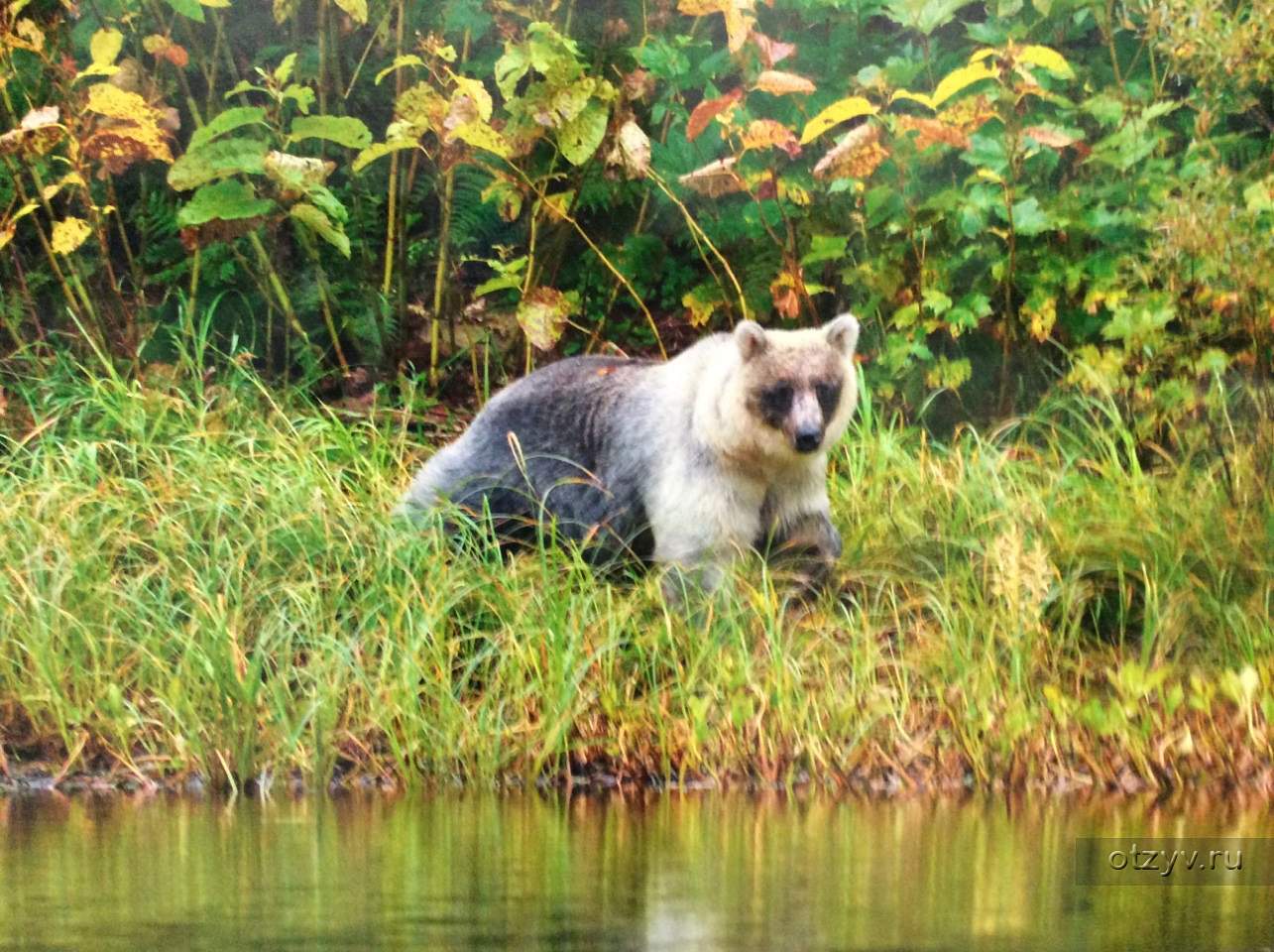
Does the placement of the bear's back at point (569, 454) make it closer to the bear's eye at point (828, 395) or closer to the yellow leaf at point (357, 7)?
the bear's eye at point (828, 395)

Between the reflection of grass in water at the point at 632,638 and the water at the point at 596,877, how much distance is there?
1.13 feet

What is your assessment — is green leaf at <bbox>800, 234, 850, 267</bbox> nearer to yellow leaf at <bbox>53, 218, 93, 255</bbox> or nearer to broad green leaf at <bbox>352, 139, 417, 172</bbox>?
broad green leaf at <bbox>352, 139, 417, 172</bbox>

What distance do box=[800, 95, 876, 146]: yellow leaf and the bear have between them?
1.36 meters

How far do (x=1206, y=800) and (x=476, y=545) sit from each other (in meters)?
2.95

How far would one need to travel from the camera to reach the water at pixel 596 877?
4855mm

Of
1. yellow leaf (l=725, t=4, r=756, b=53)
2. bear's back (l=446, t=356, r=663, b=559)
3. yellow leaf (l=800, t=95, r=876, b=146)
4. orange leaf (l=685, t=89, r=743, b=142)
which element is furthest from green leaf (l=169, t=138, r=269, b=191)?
yellow leaf (l=800, t=95, r=876, b=146)

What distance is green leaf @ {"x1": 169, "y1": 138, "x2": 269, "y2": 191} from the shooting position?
9.52 meters

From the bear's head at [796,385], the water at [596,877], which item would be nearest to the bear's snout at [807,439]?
the bear's head at [796,385]

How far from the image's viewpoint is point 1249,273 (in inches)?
315

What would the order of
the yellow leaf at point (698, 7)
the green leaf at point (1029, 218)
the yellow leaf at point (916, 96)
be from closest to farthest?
the yellow leaf at point (916, 96) → the green leaf at point (1029, 218) → the yellow leaf at point (698, 7)

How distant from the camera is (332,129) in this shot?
372 inches

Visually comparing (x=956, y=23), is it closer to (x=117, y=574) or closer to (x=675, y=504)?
(x=675, y=504)

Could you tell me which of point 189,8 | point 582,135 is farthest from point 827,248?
point 189,8

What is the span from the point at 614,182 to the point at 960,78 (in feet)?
5.95
